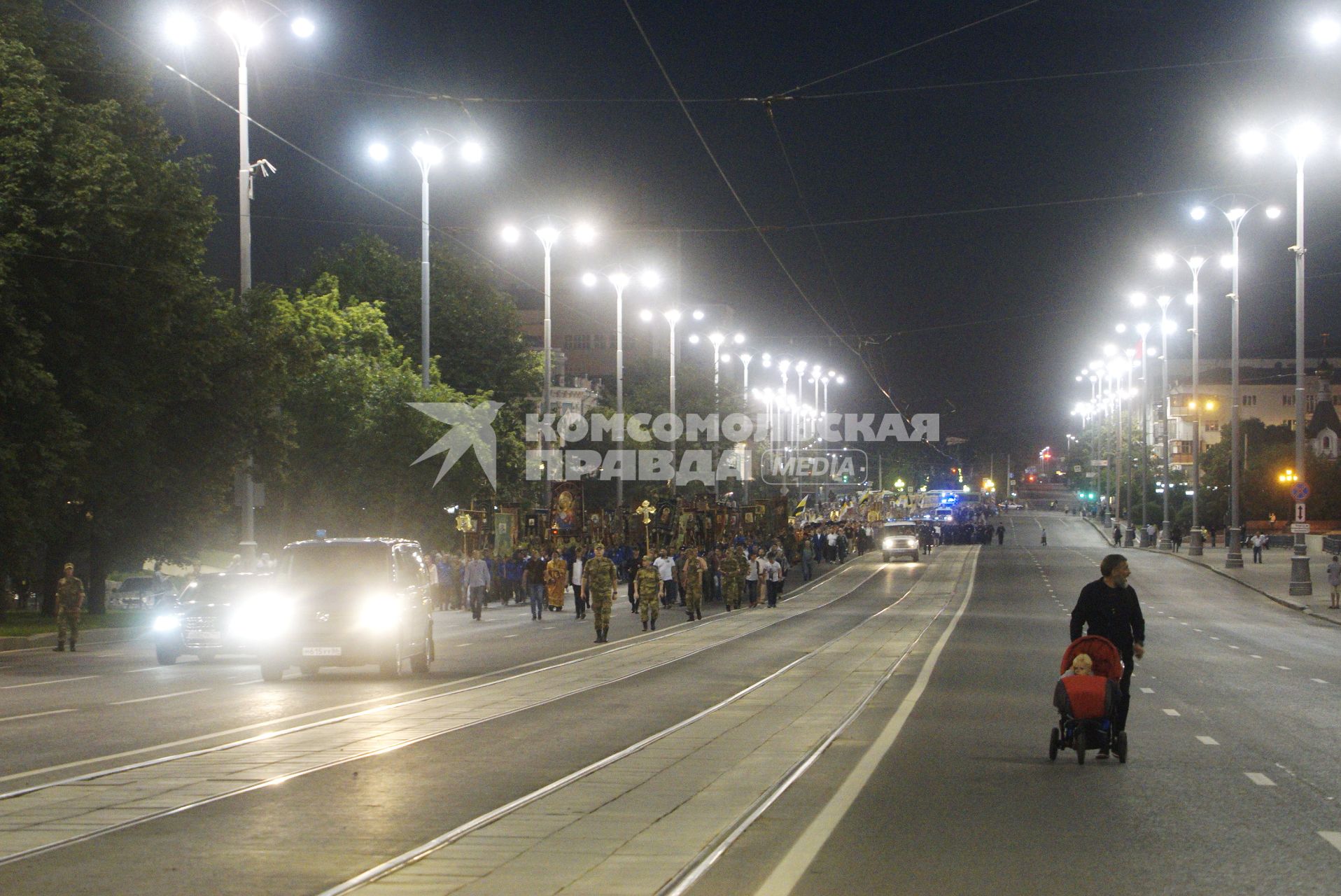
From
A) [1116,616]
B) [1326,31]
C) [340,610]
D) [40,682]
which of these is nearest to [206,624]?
[40,682]

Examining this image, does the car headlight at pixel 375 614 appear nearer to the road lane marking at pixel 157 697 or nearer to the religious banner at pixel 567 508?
the road lane marking at pixel 157 697

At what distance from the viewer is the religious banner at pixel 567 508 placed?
57969mm

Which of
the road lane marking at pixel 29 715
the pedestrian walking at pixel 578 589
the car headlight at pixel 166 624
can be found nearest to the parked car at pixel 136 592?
the pedestrian walking at pixel 578 589

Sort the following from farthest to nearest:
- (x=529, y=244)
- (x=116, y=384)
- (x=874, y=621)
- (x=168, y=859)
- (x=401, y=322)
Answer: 1. (x=529, y=244)
2. (x=401, y=322)
3. (x=874, y=621)
4. (x=116, y=384)
5. (x=168, y=859)

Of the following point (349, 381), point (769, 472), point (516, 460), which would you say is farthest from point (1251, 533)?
point (349, 381)

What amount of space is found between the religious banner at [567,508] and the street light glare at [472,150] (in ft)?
55.4

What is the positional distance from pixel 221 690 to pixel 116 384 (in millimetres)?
15584

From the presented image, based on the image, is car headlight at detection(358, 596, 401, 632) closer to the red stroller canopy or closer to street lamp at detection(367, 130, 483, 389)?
the red stroller canopy

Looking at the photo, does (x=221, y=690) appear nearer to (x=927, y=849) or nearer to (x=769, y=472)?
(x=927, y=849)

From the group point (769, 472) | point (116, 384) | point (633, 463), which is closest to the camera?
point (116, 384)

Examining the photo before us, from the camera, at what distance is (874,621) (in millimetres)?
39719

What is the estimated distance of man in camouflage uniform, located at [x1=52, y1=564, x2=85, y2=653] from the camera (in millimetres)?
30000

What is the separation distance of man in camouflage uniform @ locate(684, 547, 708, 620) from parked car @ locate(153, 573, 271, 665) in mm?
14128

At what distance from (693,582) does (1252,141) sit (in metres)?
20.0
